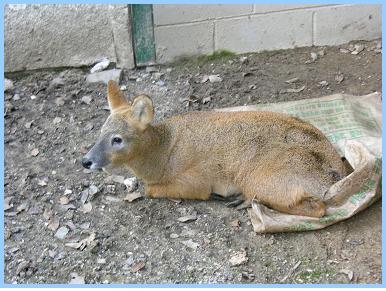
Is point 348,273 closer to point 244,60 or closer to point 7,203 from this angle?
point 7,203

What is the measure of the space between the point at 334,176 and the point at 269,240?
79 cm

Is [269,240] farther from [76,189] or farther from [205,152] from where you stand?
[76,189]

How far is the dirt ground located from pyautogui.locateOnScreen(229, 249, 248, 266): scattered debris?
0.11 feet

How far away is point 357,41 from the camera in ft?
27.0

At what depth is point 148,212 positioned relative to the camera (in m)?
5.86

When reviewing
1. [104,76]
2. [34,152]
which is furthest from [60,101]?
[34,152]

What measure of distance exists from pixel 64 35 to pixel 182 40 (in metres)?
1.41

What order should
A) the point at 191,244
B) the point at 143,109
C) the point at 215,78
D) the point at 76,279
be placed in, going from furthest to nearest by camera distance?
the point at 215,78 < the point at 143,109 < the point at 191,244 < the point at 76,279

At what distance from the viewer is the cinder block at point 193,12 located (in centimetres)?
780

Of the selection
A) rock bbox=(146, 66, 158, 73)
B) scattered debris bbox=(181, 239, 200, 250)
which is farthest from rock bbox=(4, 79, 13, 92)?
scattered debris bbox=(181, 239, 200, 250)

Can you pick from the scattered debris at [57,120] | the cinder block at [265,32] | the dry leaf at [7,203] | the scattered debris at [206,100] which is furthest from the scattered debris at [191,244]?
the cinder block at [265,32]

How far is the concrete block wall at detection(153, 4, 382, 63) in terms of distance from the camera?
788 cm

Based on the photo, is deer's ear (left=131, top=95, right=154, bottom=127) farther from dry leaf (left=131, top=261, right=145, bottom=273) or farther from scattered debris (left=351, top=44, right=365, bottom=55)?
scattered debris (left=351, top=44, right=365, bottom=55)

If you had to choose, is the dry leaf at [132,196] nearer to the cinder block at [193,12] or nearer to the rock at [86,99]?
the rock at [86,99]
